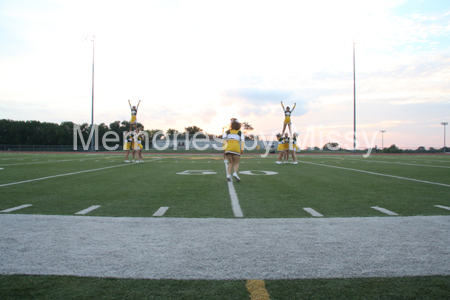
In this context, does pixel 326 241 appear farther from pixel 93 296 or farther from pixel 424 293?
pixel 93 296

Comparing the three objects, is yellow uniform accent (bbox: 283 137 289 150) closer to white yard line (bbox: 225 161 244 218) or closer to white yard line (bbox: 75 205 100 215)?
white yard line (bbox: 225 161 244 218)

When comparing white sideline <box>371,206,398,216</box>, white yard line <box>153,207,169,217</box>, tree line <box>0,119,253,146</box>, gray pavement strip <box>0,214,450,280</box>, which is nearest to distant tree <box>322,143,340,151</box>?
tree line <box>0,119,253,146</box>

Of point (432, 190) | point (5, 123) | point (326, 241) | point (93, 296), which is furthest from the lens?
point (5, 123)

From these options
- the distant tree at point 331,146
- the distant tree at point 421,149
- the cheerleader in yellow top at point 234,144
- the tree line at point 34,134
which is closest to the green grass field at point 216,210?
the cheerleader in yellow top at point 234,144

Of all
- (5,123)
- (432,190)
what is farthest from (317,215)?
(5,123)

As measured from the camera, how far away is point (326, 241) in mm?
3268

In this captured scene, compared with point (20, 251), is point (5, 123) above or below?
above

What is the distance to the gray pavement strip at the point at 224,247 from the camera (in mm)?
2541

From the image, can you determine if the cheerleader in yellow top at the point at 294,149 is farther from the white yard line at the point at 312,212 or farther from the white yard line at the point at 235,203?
the white yard line at the point at 312,212

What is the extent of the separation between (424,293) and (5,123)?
9215 centimetres

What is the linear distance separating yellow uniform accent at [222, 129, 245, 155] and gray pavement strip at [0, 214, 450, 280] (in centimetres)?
509

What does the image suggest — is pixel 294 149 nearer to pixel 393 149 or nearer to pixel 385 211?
pixel 385 211

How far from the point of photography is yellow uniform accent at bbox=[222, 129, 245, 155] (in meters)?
9.15

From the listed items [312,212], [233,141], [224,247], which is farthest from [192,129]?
[224,247]
